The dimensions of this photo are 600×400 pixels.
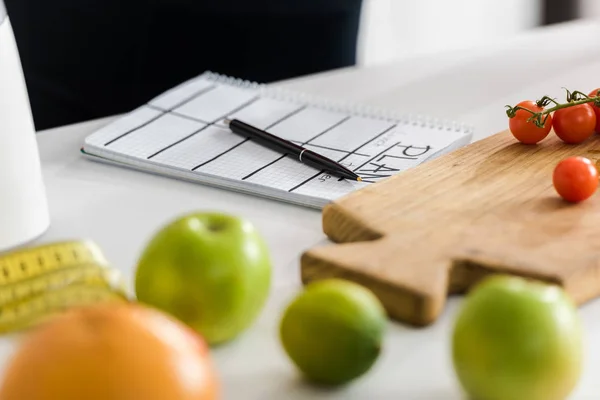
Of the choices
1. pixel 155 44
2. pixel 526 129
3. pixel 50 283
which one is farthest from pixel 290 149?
pixel 155 44

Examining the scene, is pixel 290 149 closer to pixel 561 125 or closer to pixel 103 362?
pixel 561 125

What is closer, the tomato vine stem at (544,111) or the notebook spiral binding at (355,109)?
the tomato vine stem at (544,111)

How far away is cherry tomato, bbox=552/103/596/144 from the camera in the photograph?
1.13m

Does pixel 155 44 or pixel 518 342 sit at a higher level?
pixel 518 342

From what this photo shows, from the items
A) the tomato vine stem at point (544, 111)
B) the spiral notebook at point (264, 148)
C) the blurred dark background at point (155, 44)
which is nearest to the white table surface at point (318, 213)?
the spiral notebook at point (264, 148)

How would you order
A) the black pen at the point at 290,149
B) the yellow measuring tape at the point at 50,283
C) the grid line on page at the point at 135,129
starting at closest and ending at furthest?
the yellow measuring tape at the point at 50,283 → the black pen at the point at 290,149 → the grid line on page at the point at 135,129

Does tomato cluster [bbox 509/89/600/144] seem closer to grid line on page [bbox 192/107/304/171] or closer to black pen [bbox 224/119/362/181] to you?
black pen [bbox 224/119/362/181]

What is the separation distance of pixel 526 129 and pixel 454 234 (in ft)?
1.01

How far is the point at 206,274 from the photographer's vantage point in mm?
723

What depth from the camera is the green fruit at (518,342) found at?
0.61 m

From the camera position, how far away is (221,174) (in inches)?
44.3

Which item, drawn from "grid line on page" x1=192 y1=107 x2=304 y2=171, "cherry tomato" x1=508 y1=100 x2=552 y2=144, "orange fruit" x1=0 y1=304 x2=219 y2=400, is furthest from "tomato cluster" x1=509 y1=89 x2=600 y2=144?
"orange fruit" x1=0 y1=304 x2=219 y2=400

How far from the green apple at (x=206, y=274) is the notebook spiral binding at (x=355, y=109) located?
22.1 inches

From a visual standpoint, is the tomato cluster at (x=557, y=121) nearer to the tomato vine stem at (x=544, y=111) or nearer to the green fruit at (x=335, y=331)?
the tomato vine stem at (x=544, y=111)
